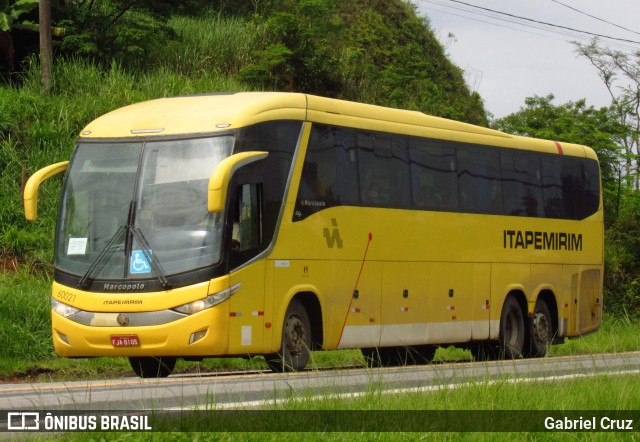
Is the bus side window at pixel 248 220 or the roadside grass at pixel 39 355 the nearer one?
the bus side window at pixel 248 220

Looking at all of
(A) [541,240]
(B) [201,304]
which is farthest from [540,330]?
(B) [201,304]

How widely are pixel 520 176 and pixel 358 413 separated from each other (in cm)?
1383

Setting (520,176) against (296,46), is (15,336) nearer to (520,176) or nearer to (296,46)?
(520,176)

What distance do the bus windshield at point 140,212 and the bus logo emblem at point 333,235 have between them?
88.0 inches

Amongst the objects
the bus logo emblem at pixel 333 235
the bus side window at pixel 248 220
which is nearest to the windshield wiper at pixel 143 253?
the bus side window at pixel 248 220

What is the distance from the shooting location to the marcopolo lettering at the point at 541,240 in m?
22.2

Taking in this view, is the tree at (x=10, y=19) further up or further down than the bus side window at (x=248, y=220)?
further up

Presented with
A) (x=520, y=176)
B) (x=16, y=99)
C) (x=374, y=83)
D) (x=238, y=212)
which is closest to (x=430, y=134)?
(x=520, y=176)

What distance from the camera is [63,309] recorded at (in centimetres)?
1567

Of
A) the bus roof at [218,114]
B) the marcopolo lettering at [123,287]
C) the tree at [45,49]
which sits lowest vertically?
the marcopolo lettering at [123,287]

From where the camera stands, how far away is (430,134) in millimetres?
20281

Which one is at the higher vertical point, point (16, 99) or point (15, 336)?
point (16, 99)

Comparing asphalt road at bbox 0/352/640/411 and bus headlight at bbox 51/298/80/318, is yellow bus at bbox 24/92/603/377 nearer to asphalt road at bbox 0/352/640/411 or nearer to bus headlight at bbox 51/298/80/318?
bus headlight at bbox 51/298/80/318

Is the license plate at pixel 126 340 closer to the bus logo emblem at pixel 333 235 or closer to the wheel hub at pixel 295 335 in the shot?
the wheel hub at pixel 295 335
